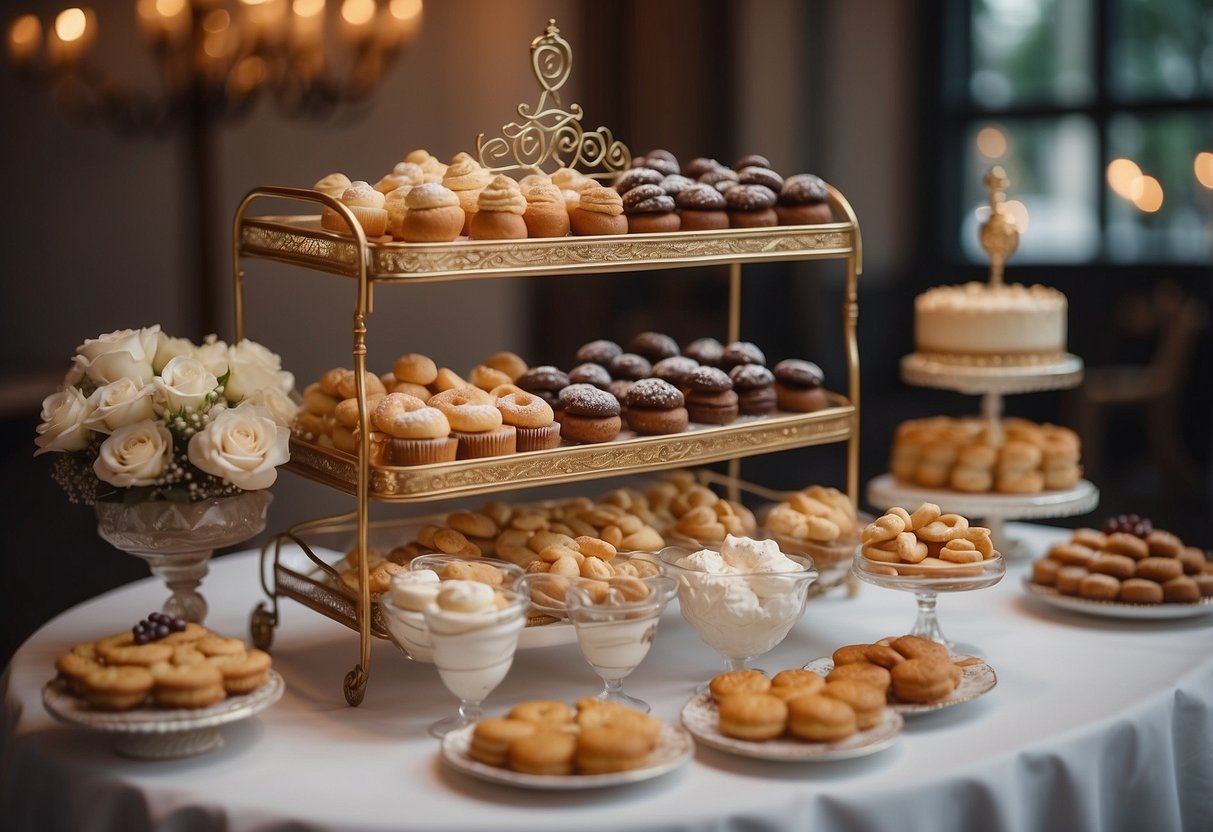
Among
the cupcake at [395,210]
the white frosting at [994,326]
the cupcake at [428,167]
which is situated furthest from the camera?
the white frosting at [994,326]

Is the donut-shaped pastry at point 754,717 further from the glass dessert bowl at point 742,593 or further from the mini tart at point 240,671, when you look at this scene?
the mini tart at point 240,671

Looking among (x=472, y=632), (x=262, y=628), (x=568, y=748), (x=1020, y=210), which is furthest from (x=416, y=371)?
(x=1020, y=210)

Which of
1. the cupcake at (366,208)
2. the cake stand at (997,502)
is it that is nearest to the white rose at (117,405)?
the cupcake at (366,208)

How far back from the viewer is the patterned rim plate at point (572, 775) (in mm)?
1814

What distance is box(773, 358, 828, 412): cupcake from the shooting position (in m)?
2.90

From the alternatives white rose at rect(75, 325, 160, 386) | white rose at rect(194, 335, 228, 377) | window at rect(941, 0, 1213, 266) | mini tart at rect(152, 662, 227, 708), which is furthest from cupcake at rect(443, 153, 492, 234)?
window at rect(941, 0, 1213, 266)

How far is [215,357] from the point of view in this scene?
2.41 m

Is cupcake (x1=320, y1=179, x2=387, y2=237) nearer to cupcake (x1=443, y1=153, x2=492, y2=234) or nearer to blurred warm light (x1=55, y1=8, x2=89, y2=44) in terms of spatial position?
cupcake (x1=443, y1=153, x2=492, y2=234)

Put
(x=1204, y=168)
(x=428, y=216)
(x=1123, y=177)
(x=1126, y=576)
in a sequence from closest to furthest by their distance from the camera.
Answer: (x=428, y=216), (x=1126, y=576), (x=1204, y=168), (x=1123, y=177)

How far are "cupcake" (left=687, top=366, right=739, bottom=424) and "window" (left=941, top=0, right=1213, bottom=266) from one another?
4927mm

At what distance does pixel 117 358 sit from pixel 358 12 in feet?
10.3

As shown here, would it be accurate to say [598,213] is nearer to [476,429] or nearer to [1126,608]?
[476,429]

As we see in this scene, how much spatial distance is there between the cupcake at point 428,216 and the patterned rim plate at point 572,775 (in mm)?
846

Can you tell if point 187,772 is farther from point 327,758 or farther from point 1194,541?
point 1194,541
